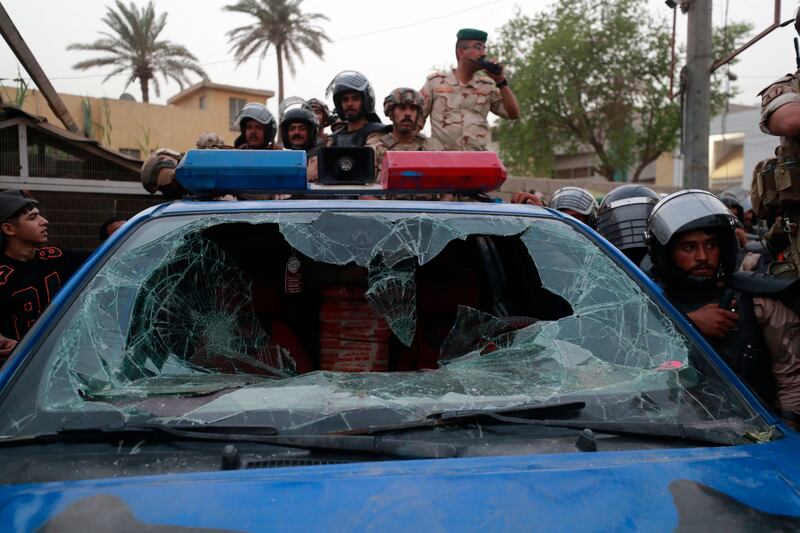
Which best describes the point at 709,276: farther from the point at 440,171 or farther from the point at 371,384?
the point at 371,384

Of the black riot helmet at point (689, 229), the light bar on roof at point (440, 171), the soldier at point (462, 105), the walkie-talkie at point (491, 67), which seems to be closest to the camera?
the light bar on roof at point (440, 171)

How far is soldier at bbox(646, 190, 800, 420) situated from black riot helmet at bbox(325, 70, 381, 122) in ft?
7.93

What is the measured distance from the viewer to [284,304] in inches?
115

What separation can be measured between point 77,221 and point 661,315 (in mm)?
6900

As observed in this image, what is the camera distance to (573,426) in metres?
1.60

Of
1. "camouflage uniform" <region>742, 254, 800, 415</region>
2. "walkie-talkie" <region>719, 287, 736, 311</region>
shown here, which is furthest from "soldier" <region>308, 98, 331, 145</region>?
"camouflage uniform" <region>742, 254, 800, 415</region>

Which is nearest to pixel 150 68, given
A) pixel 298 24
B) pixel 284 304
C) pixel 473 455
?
pixel 298 24

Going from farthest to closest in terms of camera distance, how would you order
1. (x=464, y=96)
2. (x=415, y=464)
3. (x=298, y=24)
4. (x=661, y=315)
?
1. (x=298, y=24)
2. (x=464, y=96)
3. (x=661, y=315)
4. (x=415, y=464)

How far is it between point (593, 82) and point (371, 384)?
26274mm

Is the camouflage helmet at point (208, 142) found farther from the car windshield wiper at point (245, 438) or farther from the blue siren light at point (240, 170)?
the car windshield wiper at point (245, 438)

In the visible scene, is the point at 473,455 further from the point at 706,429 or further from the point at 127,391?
the point at 127,391

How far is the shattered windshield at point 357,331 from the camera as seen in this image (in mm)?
1726

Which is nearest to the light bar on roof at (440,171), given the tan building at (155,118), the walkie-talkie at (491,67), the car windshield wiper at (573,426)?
the car windshield wiper at (573,426)

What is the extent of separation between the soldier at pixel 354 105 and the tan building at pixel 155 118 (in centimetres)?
1885
